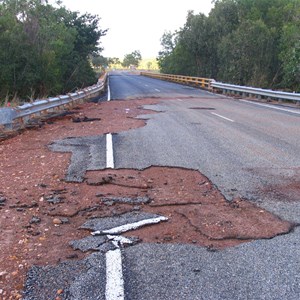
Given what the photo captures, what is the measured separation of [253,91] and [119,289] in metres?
23.3

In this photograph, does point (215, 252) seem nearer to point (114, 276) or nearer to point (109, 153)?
point (114, 276)

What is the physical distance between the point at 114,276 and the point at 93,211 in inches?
68.6

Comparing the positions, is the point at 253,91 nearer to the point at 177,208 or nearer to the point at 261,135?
the point at 261,135

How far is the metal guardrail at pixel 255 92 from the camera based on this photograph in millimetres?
20667

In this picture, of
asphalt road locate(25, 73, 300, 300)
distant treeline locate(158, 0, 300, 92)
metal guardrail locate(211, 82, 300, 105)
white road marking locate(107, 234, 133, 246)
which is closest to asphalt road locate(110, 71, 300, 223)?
asphalt road locate(25, 73, 300, 300)

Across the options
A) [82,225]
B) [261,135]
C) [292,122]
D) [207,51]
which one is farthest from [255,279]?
[207,51]

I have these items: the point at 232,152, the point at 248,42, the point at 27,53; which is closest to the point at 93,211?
the point at 232,152

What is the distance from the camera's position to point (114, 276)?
3555mm

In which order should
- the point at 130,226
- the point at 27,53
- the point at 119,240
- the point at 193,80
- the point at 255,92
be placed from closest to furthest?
the point at 119,240
the point at 130,226
the point at 27,53
the point at 255,92
the point at 193,80

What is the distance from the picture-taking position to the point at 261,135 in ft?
35.7

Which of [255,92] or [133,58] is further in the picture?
[133,58]

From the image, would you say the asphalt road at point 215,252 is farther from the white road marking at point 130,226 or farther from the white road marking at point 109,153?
the white road marking at point 130,226

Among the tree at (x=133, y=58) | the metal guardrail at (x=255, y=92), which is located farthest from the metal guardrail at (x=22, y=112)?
the tree at (x=133, y=58)

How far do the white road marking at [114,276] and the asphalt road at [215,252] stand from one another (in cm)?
4
